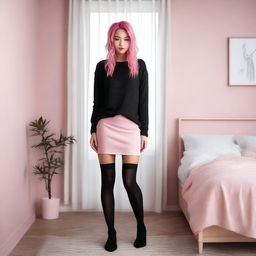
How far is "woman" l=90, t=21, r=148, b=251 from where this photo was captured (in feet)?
9.05

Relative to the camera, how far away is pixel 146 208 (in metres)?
4.04

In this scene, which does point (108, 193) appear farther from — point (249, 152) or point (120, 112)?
point (249, 152)

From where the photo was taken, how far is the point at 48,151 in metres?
3.99

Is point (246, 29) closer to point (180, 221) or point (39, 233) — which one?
point (180, 221)

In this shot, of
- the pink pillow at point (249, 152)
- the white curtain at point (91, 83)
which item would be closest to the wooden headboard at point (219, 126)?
the white curtain at point (91, 83)

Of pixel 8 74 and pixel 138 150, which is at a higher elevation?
pixel 8 74

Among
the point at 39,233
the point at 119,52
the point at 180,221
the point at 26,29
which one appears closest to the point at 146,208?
the point at 180,221

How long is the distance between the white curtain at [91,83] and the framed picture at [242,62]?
2.30 ft

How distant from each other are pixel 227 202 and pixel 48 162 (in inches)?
74.3

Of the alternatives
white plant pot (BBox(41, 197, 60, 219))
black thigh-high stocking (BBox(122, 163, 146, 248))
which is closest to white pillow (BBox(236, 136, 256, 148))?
black thigh-high stocking (BBox(122, 163, 146, 248))

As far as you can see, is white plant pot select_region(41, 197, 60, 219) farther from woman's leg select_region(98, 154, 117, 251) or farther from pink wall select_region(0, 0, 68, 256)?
woman's leg select_region(98, 154, 117, 251)

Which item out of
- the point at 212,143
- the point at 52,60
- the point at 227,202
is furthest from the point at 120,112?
the point at 52,60

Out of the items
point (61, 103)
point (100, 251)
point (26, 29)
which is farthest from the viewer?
point (61, 103)

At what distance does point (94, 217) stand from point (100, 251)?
105 cm
